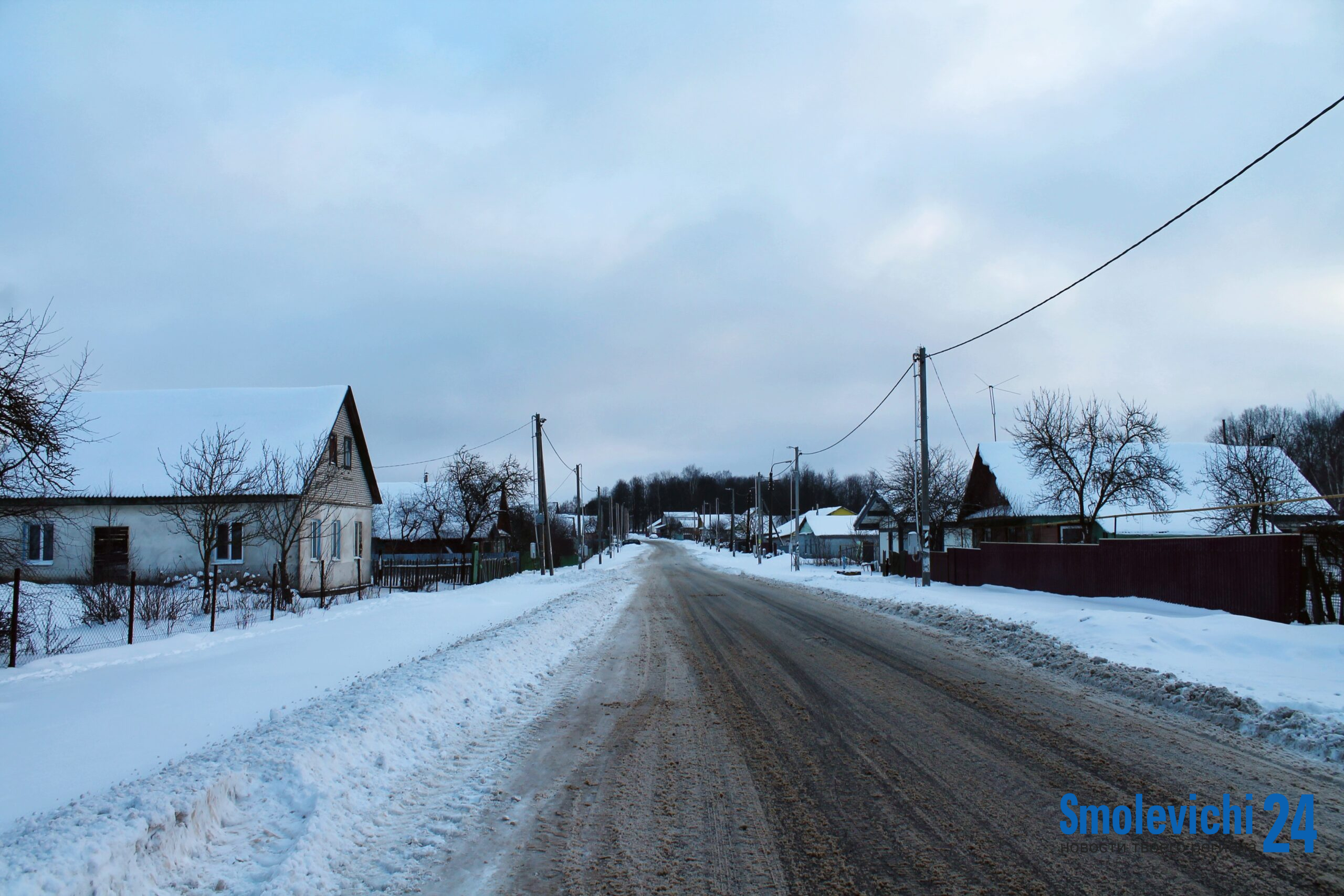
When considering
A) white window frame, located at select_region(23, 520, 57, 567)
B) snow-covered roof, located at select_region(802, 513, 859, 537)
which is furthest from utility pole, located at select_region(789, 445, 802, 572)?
white window frame, located at select_region(23, 520, 57, 567)

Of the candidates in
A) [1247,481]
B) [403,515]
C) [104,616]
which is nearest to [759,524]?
[403,515]

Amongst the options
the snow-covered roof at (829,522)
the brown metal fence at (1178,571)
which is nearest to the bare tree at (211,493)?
the brown metal fence at (1178,571)

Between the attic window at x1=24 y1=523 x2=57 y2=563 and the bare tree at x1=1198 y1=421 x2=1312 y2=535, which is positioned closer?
the attic window at x1=24 y1=523 x2=57 y2=563

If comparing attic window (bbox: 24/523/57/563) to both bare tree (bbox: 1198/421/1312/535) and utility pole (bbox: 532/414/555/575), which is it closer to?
utility pole (bbox: 532/414/555/575)

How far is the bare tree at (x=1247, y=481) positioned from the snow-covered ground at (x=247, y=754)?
88.8ft

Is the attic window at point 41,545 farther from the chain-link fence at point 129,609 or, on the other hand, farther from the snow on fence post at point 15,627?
the snow on fence post at point 15,627

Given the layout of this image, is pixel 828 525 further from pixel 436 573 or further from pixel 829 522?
pixel 436 573

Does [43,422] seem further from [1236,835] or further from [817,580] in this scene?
[817,580]

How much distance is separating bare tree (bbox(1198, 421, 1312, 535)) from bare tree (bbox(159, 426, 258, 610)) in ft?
102

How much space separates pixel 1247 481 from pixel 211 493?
1465 inches

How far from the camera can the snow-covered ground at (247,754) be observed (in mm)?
4109

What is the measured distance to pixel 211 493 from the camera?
19.2 metres

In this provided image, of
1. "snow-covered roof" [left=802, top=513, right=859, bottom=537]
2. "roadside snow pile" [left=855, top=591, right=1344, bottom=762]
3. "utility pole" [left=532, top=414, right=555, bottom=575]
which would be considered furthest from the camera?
"snow-covered roof" [left=802, top=513, right=859, bottom=537]

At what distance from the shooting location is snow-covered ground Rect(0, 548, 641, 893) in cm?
411
